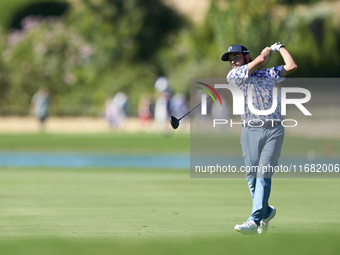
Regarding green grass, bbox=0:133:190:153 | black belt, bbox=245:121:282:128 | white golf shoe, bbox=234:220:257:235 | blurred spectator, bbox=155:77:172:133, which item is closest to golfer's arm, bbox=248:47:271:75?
black belt, bbox=245:121:282:128

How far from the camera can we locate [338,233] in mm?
8547

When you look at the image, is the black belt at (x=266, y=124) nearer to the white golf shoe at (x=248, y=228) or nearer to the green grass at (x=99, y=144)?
the white golf shoe at (x=248, y=228)

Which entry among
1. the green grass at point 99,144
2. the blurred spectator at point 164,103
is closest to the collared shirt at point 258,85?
the green grass at point 99,144

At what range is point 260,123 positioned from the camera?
332 inches

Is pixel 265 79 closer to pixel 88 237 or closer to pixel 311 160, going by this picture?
pixel 88 237

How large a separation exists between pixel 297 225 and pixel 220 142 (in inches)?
732

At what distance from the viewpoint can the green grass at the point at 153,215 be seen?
299 inches

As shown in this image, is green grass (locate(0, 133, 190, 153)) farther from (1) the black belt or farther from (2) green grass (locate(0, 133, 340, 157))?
(1) the black belt

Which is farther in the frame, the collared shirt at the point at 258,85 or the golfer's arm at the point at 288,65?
the collared shirt at the point at 258,85

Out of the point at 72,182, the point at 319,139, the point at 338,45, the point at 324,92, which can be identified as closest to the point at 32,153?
the point at 72,182

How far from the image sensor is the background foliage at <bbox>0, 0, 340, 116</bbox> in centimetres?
4466

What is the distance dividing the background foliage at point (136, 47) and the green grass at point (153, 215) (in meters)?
28.8

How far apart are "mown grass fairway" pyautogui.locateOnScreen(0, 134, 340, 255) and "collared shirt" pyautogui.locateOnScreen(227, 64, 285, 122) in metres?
1.28

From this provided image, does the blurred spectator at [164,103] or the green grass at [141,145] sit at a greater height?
the blurred spectator at [164,103]
